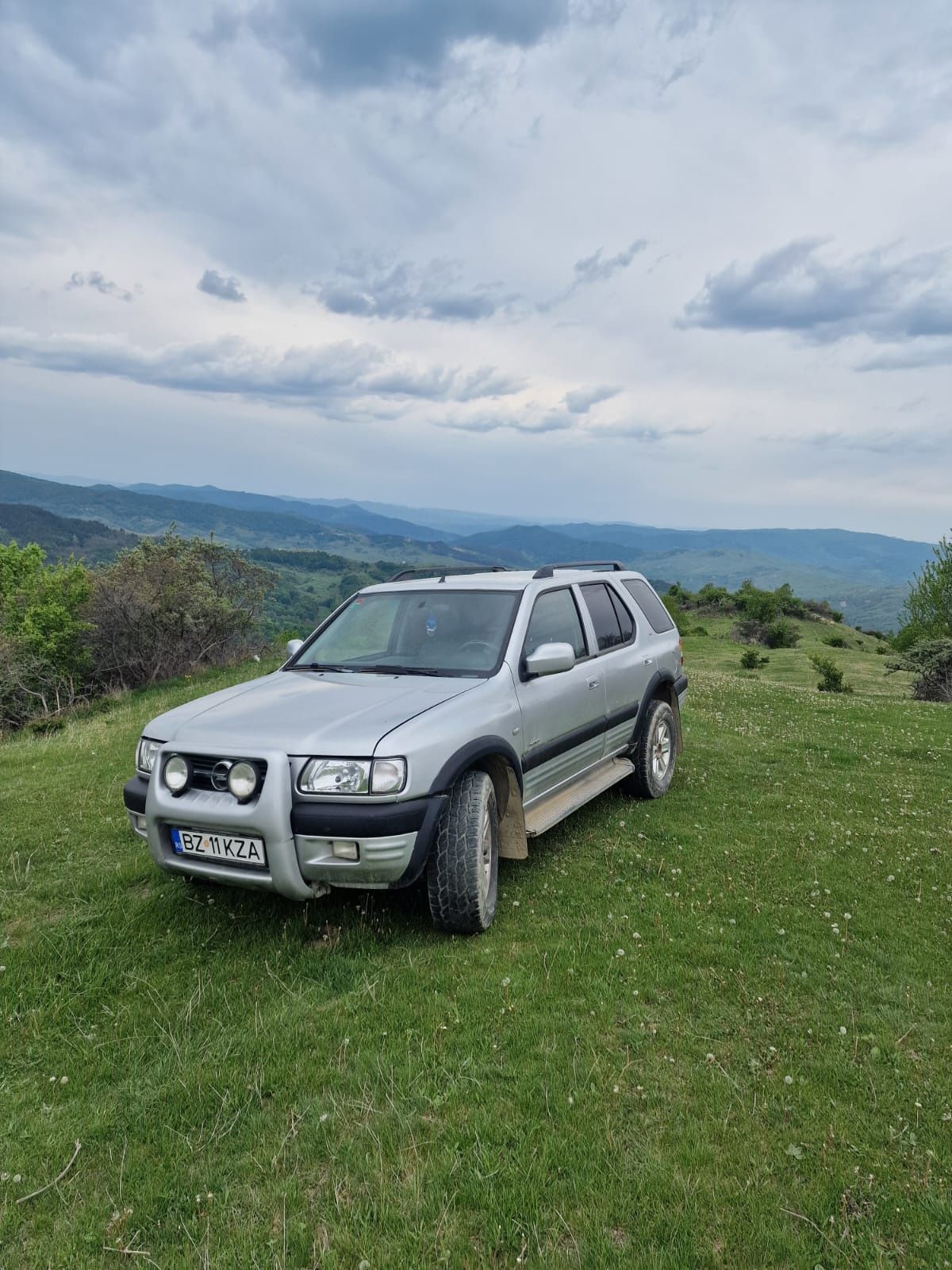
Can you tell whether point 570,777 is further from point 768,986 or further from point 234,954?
point 234,954

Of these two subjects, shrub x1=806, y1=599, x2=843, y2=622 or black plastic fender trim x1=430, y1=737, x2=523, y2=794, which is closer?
black plastic fender trim x1=430, y1=737, x2=523, y2=794

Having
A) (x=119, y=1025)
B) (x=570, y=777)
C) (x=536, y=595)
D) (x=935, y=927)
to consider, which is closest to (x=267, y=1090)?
(x=119, y=1025)

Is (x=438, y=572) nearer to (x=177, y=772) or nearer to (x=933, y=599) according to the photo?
(x=177, y=772)

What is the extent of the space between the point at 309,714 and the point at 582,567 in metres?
3.43

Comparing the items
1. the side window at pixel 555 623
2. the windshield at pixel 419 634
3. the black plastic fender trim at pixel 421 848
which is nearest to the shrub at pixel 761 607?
the side window at pixel 555 623

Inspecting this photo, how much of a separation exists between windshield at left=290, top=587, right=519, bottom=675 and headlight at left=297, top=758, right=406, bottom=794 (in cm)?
122

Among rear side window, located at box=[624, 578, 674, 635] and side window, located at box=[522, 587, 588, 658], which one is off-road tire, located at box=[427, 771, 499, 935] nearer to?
side window, located at box=[522, 587, 588, 658]

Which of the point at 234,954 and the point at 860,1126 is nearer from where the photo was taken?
the point at 860,1126

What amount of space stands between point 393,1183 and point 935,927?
3.64 metres

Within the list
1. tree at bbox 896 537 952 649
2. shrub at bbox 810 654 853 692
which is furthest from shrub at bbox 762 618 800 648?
shrub at bbox 810 654 853 692

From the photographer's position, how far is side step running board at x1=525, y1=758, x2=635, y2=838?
482 cm

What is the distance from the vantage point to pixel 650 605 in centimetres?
Result: 754

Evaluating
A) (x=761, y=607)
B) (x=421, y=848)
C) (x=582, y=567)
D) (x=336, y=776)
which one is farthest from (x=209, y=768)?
(x=761, y=607)

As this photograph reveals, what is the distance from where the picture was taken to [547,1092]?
2916 millimetres
